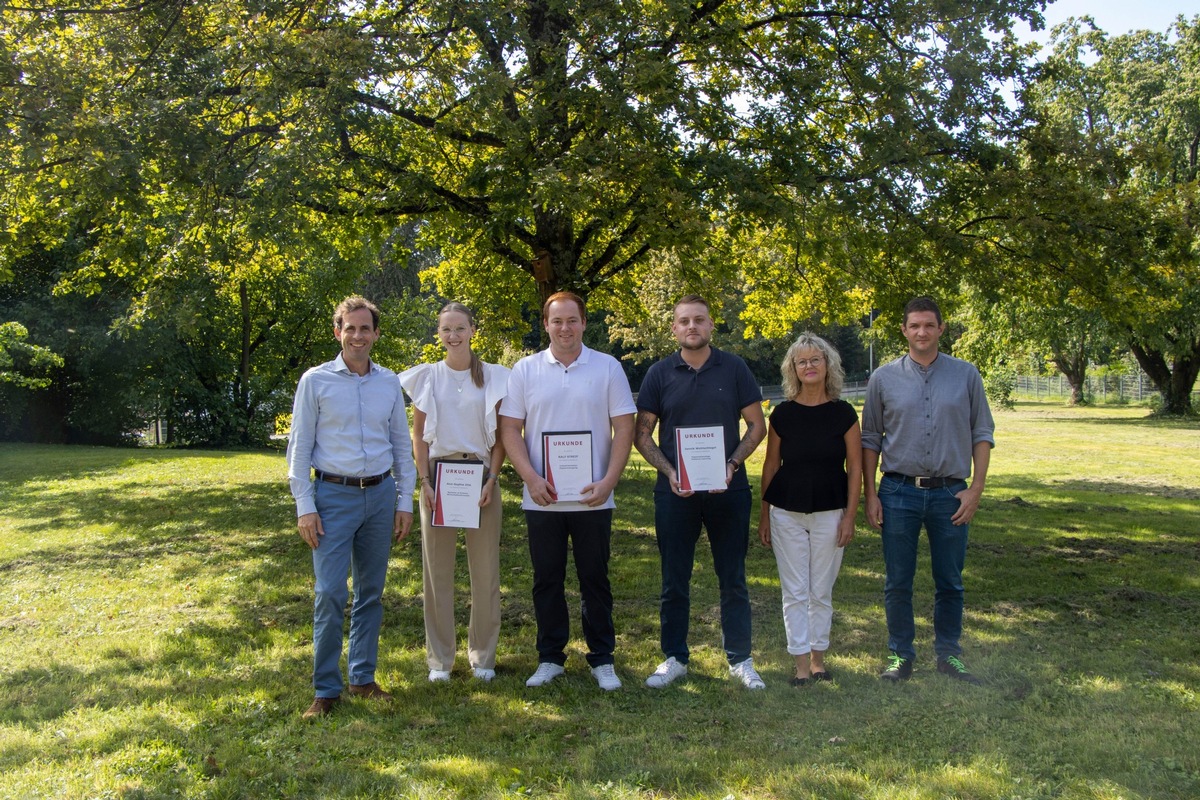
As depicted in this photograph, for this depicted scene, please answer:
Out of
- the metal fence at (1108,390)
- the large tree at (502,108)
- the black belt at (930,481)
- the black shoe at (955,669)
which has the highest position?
the large tree at (502,108)

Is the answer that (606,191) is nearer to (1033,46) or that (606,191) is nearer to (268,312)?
(1033,46)

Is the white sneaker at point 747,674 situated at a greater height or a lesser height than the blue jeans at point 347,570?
lesser

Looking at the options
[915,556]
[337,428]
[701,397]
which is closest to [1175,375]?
[915,556]

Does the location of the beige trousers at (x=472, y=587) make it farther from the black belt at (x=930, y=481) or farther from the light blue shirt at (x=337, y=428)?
the black belt at (x=930, y=481)

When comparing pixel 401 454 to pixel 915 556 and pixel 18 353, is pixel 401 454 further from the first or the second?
pixel 18 353

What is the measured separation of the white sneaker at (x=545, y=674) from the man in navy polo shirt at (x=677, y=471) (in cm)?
55

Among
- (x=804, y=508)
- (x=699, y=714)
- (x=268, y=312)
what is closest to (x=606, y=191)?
(x=804, y=508)

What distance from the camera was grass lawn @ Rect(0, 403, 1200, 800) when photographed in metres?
3.94

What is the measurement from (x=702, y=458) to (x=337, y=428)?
199cm

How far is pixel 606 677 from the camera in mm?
5195

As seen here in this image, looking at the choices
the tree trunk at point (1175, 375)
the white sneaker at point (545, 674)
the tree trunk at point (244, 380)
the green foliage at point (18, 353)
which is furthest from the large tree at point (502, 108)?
the tree trunk at point (1175, 375)

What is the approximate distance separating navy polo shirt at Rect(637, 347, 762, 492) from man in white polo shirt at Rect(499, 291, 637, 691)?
189 millimetres

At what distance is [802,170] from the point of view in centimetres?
919

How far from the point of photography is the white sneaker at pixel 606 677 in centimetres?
514
